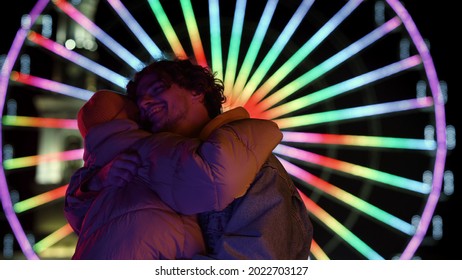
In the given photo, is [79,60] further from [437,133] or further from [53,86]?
[437,133]

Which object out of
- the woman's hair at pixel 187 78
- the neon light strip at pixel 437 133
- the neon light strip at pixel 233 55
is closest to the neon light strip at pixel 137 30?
the neon light strip at pixel 233 55

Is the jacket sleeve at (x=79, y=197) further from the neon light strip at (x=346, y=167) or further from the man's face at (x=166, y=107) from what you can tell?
the neon light strip at (x=346, y=167)

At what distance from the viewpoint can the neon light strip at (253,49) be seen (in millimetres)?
5312

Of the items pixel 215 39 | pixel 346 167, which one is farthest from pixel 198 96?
pixel 346 167

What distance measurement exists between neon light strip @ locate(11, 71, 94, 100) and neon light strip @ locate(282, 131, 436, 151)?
1.34m

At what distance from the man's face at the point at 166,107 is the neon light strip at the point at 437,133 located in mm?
3351

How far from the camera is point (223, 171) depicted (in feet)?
6.63

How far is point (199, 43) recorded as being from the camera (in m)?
5.40

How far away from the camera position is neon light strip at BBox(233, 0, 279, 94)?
17.4 ft

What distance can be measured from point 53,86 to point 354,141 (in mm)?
2052

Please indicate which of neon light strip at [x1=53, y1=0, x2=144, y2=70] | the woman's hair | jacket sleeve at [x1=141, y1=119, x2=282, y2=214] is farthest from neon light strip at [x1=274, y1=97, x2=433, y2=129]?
jacket sleeve at [x1=141, y1=119, x2=282, y2=214]

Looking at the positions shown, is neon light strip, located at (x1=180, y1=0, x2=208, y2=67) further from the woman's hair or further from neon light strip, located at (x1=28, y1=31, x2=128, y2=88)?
the woman's hair

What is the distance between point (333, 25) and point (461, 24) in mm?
4072
